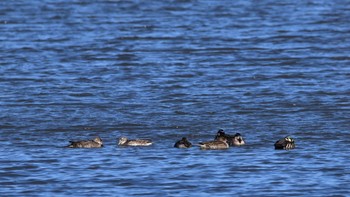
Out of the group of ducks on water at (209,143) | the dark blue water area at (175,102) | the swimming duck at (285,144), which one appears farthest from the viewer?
the group of ducks on water at (209,143)

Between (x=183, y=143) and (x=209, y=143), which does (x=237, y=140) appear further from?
(x=183, y=143)

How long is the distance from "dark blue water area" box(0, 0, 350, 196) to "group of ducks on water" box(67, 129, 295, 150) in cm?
10

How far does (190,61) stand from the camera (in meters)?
24.7

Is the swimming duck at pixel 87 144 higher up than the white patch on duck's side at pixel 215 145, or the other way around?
the swimming duck at pixel 87 144

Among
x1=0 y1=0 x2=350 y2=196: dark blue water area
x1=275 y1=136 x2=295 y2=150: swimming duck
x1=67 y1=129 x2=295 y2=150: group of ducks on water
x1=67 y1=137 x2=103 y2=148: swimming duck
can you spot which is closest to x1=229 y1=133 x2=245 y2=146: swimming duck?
x1=67 y1=129 x2=295 y2=150: group of ducks on water

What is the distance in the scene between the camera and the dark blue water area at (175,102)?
1340 centimetres

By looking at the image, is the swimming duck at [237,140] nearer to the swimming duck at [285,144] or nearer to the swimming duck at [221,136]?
the swimming duck at [221,136]

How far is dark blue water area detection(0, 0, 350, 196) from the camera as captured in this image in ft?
44.0

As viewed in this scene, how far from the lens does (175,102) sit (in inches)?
757

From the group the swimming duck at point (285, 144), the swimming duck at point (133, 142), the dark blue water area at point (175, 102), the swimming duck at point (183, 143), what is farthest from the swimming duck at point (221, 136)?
the swimming duck at point (133, 142)

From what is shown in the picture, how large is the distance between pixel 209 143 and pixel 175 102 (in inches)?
171

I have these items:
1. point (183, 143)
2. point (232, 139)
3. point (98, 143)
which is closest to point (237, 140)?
point (232, 139)

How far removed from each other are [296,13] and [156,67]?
44.3 ft

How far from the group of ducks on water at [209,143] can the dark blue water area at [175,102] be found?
0.10 meters
